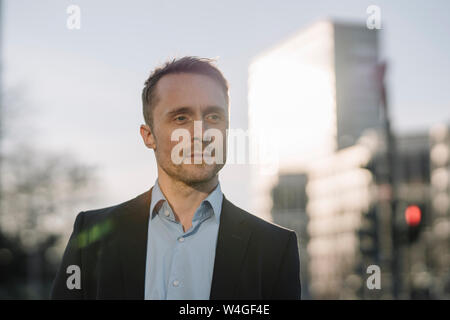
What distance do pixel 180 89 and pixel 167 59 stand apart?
16 centimetres

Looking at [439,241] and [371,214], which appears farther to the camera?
[439,241]

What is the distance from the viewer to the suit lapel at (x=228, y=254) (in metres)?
2.51

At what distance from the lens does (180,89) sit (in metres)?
2.57

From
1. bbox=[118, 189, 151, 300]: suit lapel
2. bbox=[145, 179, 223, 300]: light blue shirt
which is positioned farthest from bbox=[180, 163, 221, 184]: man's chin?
bbox=[118, 189, 151, 300]: suit lapel

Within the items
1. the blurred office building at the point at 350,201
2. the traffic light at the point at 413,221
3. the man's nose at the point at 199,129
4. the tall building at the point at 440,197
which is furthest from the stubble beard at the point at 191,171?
the tall building at the point at 440,197

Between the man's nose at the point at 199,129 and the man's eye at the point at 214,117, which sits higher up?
the man's eye at the point at 214,117

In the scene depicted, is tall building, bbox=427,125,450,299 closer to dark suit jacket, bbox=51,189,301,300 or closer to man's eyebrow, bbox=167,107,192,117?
dark suit jacket, bbox=51,189,301,300

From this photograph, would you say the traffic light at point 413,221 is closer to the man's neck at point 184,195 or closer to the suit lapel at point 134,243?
the man's neck at point 184,195

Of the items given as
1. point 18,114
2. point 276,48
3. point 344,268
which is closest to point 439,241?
point 344,268

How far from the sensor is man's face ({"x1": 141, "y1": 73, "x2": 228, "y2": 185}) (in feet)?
8.30

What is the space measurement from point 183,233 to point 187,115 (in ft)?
1.71

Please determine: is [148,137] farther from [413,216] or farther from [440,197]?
[440,197]
